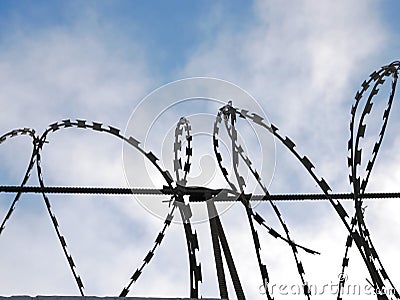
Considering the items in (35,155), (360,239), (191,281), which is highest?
(35,155)

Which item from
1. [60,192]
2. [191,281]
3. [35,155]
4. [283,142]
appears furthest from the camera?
[35,155]

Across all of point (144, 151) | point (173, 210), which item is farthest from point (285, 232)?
point (144, 151)

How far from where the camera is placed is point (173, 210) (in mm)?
5738

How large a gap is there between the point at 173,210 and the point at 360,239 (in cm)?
168

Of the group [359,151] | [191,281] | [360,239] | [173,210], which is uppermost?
[359,151]

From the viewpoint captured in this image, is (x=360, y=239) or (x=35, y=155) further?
(x=35, y=155)

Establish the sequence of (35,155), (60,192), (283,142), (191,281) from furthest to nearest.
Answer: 1. (35,155)
2. (60,192)
3. (283,142)
4. (191,281)

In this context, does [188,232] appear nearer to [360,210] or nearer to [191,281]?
[191,281]

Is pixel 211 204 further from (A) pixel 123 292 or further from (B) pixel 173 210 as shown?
(A) pixel 123 292

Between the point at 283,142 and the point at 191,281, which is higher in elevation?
the point at 283,142

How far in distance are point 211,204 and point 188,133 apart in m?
1.24

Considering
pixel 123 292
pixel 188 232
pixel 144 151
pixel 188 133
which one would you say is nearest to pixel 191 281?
pixel 188 232

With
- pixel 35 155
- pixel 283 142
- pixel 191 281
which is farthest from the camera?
pixel 35 155

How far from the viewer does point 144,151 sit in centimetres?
545
